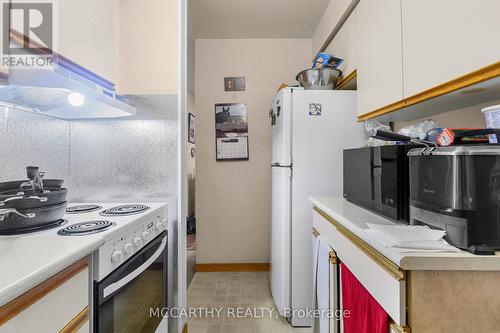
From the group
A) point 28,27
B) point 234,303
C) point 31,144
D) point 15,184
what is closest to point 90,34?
point 28,27

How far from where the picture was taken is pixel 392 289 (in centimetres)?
71

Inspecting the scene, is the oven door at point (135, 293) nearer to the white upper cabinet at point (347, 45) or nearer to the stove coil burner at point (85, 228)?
the stove coil burner at point (85, 228)

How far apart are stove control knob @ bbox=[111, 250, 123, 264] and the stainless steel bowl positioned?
5.41ft

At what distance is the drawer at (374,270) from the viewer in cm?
68

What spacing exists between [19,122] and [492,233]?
6.08ft

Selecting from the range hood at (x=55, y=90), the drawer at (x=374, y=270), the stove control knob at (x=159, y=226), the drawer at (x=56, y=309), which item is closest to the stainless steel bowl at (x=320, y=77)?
the drawer at (x=374, y=270)

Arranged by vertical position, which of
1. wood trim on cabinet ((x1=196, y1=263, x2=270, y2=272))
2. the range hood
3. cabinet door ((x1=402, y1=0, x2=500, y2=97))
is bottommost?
wood trim on cabinet ((x1=196, y1=263, x2=270, y2=272))

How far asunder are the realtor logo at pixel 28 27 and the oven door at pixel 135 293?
930 millimetres

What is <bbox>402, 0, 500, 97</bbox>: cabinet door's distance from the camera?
78 centimetres

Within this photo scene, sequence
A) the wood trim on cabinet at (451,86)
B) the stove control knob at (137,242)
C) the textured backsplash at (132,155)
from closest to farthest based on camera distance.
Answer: the wood trim on cabinet at (451,86), the stove control knob at (137,242), the textured backsplash at (132,155)

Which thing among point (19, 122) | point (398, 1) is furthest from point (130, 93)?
point (398, 1)

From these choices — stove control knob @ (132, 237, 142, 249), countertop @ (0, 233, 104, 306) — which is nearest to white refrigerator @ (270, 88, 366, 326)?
stove control knob @ (132, 237, 142, 249)

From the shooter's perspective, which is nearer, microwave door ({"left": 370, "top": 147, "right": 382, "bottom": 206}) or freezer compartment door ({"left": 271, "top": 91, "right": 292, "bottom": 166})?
microwave door ({"left": 370, "top": 147, "right": 382, "bottom": 206})

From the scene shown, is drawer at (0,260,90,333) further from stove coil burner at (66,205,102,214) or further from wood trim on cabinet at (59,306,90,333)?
stove coil burner at (66,205,102,214)
